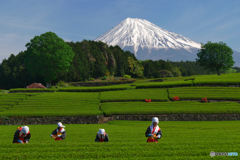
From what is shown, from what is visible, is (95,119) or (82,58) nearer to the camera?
(95,119)

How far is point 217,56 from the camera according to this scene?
6438 centimetres

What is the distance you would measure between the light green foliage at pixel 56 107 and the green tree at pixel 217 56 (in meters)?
53.1

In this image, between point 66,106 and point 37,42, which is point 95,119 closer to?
point 66,106

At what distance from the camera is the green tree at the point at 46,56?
2090 inches

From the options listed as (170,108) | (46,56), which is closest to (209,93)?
(170,108)

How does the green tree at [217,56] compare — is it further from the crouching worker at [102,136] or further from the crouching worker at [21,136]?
the crouching worker at [21,136]

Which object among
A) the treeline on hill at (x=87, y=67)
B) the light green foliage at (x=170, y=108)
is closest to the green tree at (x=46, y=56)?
the treeline on hill at (x=87, y=67)

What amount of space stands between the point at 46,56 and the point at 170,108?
42.4 meters

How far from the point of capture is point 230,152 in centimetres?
648

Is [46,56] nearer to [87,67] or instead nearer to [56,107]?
[87,67]

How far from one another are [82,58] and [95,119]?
56.0 metres

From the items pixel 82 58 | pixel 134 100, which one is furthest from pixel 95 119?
pixel 82 58

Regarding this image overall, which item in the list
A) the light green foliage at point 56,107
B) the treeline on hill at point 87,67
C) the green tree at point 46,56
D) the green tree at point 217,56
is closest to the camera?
the light green foliage at point 56,107

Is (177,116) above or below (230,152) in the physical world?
below
